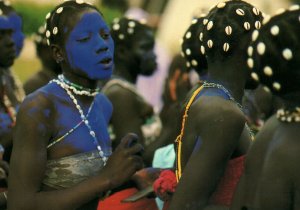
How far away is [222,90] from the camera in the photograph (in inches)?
167

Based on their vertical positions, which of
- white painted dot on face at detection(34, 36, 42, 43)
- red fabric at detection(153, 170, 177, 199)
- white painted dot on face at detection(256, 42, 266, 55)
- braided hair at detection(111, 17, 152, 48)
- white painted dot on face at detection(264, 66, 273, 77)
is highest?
white painted dot on face at detection(256, 42, 266, 55)

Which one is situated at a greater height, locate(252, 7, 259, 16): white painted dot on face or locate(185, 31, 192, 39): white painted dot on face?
locate(252, 7, 259, 16): white painted dot on face

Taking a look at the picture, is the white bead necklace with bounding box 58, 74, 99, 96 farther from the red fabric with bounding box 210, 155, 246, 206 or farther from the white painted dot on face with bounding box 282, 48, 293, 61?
the white painted dot on face with bounding box 282, 48, 293, 61

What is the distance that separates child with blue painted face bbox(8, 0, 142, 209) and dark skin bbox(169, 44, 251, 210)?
391 mm

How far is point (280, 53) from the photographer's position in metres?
3.30

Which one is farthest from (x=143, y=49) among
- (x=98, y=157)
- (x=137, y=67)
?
(x=98, y=157)

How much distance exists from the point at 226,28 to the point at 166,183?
926mm

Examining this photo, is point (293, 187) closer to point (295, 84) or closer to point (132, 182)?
point (295, 84)

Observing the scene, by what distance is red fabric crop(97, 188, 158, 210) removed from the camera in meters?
5.14

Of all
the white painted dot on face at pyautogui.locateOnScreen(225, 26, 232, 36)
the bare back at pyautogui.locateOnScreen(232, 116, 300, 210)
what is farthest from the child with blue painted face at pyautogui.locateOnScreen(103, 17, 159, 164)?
the bare back at pyautogui.locateOnScreen(232, 116, 300, 210)

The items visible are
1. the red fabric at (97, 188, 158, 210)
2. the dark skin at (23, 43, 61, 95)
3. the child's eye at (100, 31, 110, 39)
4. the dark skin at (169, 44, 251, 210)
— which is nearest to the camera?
the dark skin at (169, 44, 251, 210)

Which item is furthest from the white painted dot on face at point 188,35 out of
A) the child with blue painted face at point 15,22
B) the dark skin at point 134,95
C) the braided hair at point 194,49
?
the child with blue painted face at point 15,22

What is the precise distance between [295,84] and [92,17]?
156 cm

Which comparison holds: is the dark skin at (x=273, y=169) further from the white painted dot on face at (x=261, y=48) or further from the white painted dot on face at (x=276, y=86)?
the white painted dot on face at (x=261, y=48)
